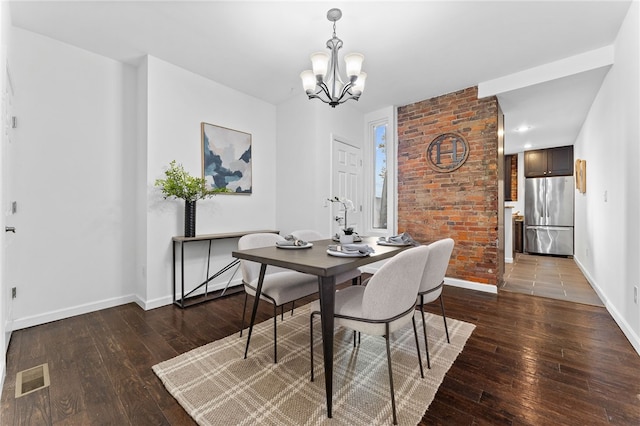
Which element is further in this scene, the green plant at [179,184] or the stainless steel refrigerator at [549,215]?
the stainless steel refrigerator at [549,215]

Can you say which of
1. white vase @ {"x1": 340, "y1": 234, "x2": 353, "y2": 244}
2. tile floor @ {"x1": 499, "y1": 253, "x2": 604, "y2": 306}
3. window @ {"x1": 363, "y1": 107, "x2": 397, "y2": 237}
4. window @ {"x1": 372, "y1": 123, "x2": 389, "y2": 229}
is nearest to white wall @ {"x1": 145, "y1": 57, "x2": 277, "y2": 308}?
window @ {"x1": 363, "y1": 107, "x2": 397, "y2": 237}

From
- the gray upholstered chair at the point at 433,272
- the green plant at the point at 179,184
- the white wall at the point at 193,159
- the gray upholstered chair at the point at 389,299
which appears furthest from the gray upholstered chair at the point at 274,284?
the white wall at the point at 193,159

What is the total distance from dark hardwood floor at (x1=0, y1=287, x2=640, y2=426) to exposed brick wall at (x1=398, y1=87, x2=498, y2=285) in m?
0.94

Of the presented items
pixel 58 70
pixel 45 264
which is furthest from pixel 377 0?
pixel 45 264

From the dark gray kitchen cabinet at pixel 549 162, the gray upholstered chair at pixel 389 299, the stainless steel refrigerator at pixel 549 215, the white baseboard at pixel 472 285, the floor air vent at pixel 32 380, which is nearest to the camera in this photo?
the gray upholstered chair at pixel 389 299

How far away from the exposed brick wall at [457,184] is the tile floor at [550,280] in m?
0.63

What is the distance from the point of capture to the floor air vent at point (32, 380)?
64.2 inches

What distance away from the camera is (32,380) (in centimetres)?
172

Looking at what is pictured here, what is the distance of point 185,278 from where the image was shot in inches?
128

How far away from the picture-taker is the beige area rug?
143 cm

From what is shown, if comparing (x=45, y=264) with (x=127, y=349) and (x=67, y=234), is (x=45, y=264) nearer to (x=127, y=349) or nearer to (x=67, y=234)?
(x=67, y=234)

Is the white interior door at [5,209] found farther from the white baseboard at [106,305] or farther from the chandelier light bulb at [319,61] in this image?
the chandelier light bulb at [319,61]

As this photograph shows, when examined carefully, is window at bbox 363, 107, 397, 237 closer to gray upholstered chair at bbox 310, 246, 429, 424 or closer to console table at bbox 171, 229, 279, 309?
console table at bbox 171, 229, 279, 309

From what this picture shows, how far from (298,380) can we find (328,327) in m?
0.56
